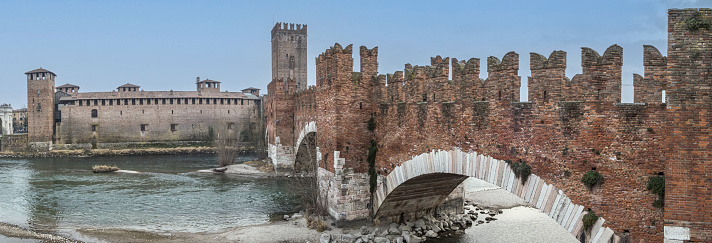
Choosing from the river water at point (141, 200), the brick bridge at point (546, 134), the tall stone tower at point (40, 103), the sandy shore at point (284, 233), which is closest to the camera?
the brick bridge at point (546, 134)

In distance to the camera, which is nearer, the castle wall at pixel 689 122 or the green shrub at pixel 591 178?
the castle wall at pixel 689 122

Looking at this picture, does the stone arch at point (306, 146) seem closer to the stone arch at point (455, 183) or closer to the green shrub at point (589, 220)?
the stone arch at point (455, 183)

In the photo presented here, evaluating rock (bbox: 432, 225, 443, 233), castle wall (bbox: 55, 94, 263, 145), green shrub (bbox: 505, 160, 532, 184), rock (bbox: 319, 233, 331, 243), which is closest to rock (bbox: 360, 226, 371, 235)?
rock (bbox: 319, 233, 331, 243)

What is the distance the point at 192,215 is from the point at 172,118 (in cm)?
4461

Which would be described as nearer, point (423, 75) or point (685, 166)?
point (685, 166)

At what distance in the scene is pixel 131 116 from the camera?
6203 centimetres

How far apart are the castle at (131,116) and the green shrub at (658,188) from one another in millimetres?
55265

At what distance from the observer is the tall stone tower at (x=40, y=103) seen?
58844mm

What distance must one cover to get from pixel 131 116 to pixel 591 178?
207 ft

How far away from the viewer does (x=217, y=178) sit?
33906mm

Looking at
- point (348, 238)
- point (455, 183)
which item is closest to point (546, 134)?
point (455, 183)

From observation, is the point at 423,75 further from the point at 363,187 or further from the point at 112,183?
the point at 112,183

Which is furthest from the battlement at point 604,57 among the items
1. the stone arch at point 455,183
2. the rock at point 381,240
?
the rock at point 381,240

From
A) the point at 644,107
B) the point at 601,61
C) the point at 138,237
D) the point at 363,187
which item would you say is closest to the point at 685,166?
the point at 644,107
